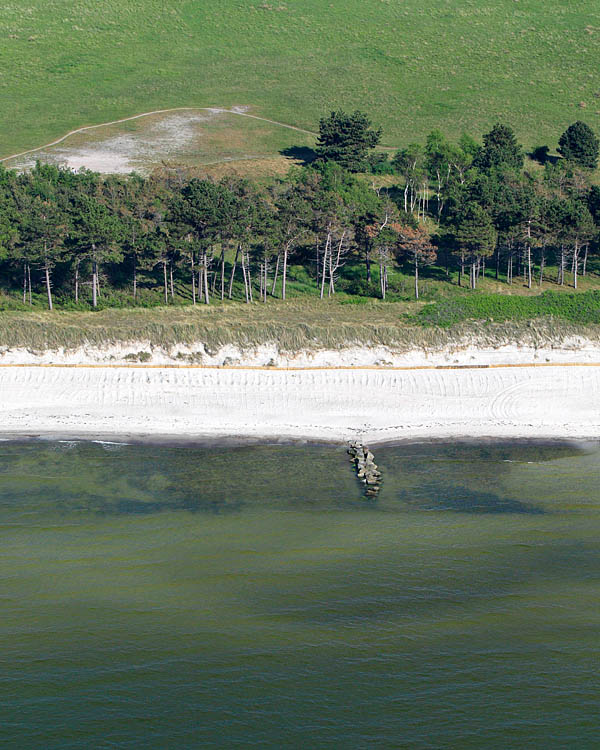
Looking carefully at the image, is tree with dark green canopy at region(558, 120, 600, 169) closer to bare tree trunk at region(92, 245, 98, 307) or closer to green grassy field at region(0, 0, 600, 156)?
green grassy field at region(0, 0, 600, 156)

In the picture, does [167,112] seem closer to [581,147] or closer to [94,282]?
[581,147]

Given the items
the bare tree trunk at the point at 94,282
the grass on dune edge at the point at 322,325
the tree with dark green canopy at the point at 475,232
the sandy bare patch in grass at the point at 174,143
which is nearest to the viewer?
the grass on dune edge at the point at 322,325

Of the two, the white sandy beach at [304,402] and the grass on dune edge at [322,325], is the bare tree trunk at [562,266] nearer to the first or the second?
the grass on dune edge at [322,325]

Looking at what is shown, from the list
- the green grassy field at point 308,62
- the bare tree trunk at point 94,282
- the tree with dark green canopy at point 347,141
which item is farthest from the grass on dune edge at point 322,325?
the green grassy field at point 308,62

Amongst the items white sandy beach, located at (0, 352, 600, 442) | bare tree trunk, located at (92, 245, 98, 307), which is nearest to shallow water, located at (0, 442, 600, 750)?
white sandy beach, located at (0, 352, 600, 442)

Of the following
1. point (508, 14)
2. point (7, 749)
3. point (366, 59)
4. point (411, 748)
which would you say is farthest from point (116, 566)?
point (508, 14)
